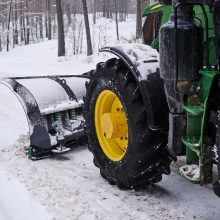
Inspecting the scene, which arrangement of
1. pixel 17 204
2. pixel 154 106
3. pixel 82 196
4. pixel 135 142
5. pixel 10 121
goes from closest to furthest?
pixel 154 106 < pixel 135 142 < pixel 17 204 < pixel 82 196 < pixel 10 121

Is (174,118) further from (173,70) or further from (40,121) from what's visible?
(40,121)

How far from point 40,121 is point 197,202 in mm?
2264

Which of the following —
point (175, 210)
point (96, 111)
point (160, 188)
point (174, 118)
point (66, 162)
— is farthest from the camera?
point (66, 162)

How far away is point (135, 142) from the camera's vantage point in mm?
3385

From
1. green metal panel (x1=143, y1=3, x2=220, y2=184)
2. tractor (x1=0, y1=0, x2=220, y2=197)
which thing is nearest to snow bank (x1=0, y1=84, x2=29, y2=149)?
tractor (x1=0, y1=0, x2=220, y2=197)

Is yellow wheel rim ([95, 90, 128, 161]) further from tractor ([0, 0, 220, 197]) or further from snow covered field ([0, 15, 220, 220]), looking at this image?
snow covered field ([0, 15, 220, 220])

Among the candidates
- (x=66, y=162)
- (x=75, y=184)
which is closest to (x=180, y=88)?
(x=75, y=184)

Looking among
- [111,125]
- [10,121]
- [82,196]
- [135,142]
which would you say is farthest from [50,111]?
[10,121]

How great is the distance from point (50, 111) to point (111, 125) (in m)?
1.40

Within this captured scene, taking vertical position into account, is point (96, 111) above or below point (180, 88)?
below

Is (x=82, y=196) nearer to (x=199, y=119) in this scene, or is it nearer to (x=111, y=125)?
(x=111, y=125)

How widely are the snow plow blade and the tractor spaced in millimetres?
13

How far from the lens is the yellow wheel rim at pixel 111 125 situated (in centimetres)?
388

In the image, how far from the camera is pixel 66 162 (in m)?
4.79
